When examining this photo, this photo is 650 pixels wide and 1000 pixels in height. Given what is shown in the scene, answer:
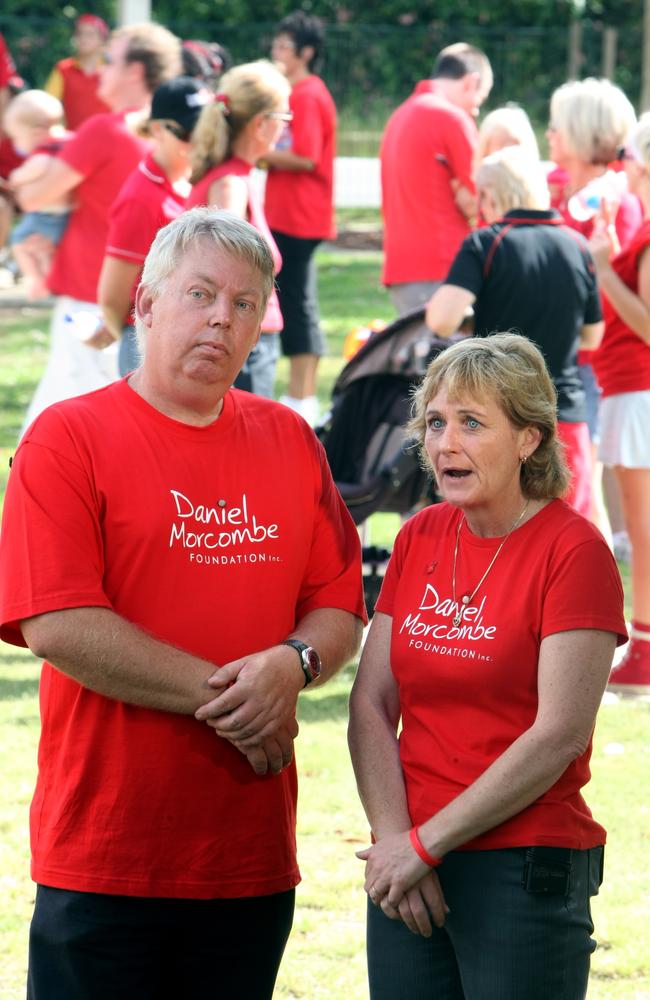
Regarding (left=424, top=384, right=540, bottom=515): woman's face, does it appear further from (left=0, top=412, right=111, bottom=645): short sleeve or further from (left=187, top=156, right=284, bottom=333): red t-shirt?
(left=187, top=156, right=284, bottom=333): red t-shirt

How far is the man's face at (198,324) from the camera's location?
2781 mm

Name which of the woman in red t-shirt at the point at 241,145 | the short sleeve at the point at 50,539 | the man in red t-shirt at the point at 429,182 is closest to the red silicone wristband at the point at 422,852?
the short sleeve at the point at 50,539

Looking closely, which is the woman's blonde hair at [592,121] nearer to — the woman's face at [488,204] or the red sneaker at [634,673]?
the woman's face at [488,204]

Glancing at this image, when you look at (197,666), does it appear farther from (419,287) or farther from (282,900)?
(419,287)

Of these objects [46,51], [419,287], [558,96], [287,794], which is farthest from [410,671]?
[46,51]

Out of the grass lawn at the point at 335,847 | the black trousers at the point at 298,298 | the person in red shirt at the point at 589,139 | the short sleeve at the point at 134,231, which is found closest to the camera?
the grass lawn at the point at 335,847

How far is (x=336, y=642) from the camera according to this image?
9.60 feet

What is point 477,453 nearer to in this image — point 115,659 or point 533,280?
point 115,659

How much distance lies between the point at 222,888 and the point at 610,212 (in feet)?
14.0

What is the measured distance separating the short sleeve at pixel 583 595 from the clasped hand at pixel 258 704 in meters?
0.48

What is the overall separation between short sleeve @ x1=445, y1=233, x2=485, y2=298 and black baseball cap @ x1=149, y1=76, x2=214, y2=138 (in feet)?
4.17

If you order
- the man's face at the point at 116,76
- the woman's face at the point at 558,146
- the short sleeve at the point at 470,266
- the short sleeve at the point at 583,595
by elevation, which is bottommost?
the short sleeve at the point at 583,595

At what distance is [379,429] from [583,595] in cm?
387

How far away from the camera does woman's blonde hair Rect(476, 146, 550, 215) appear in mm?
5852
